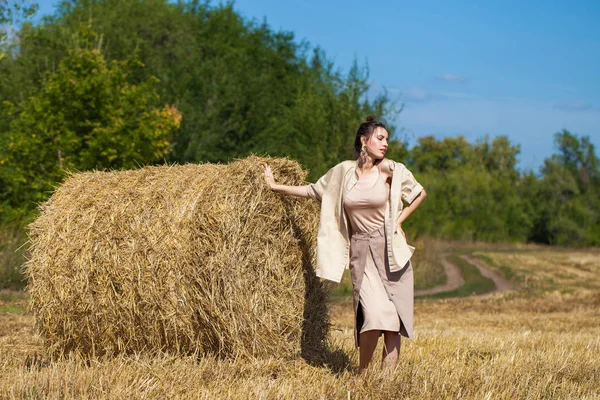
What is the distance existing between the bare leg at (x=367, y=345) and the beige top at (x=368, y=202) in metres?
0.89

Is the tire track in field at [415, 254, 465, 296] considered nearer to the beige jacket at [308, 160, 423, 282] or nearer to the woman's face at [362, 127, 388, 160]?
the beige jacket at [308, 160, 423, 282]

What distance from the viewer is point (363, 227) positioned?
6641 millimetres

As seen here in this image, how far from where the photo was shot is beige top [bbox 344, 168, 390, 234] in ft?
21.6

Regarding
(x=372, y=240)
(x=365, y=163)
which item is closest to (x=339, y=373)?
(x=372, y=240)

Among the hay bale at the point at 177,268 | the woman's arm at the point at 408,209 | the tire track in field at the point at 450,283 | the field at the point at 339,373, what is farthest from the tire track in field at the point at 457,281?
the woman's arm at the point at 408,209

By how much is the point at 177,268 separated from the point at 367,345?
5.89ft

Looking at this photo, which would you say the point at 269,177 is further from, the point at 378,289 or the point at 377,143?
the point at 378,289

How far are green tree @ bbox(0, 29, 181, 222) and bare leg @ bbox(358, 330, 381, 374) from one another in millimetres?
15424

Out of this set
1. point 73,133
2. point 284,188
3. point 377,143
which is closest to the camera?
point 377,143

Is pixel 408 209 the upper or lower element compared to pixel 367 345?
upper

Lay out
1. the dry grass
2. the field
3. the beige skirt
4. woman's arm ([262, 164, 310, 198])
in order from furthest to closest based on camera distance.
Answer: the dry grass
woman's arm ([262, 164, 310, 198])
the beige skirt
the field

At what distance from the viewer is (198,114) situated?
121 ft

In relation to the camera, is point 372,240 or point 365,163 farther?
point 365,163

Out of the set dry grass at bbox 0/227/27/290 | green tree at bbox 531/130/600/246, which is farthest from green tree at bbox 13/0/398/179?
green tree at bbox 531/130/600/246
